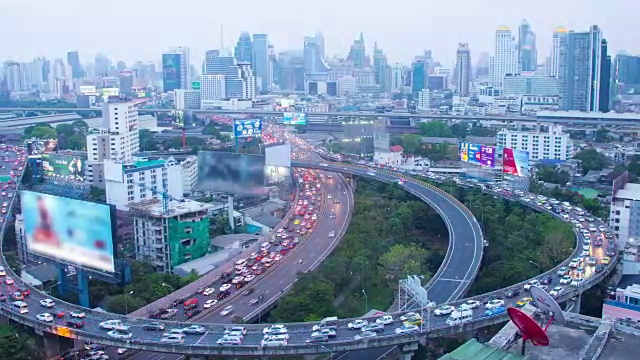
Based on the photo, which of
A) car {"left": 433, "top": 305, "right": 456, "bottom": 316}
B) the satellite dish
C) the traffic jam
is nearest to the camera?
the satellite dish

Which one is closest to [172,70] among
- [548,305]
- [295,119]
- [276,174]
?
[295,119]

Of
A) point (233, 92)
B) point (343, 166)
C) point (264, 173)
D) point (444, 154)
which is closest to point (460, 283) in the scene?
point (264, 173)

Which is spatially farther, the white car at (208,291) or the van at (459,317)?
the white car at (208,291)

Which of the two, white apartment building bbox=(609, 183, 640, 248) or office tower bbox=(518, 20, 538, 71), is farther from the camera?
office tower bbox=(518, 20, 538, 71)

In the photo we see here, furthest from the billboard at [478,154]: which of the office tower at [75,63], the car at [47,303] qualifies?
the office tower at [75,63]

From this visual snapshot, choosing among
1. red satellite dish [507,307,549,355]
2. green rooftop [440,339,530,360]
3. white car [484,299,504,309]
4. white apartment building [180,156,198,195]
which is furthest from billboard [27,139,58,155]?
red satellite dish [507,307,549,355]

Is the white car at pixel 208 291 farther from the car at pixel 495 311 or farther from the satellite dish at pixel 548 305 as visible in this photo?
the satellite dish at pixel 548 305

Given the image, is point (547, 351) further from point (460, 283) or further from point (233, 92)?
point (233, 92)

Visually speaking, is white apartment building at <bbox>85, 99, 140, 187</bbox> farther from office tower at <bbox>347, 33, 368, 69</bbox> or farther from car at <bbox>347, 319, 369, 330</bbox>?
office tower at <bbox>347, 33, 368, 69</bbox>
